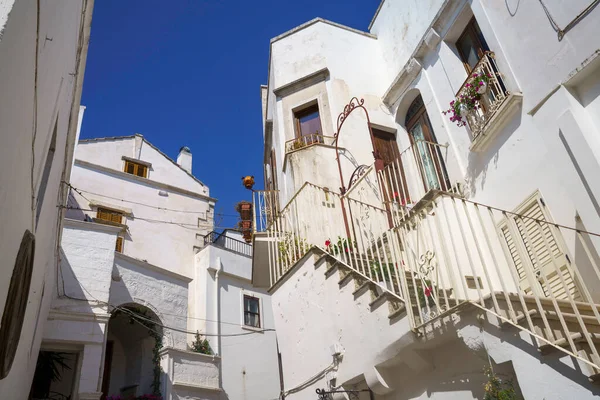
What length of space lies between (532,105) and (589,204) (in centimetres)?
183

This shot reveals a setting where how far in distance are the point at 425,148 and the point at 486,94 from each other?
194 centimetres

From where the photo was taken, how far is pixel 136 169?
70.3 feet

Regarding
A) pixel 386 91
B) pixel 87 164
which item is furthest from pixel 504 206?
pixel 87 164

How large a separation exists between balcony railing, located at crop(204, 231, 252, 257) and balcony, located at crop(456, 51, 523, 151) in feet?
45.6

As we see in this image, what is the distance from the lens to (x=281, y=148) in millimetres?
12977

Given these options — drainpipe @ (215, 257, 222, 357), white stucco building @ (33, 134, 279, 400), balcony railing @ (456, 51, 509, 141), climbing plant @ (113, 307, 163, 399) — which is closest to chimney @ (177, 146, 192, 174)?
white stucco building @ (33, 134, 279, 400)

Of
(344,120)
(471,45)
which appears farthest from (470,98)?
(344,120)

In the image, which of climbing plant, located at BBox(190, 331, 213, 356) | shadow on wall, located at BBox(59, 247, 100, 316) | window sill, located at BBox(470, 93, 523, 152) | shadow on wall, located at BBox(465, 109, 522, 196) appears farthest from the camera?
climbing plant, located at BBox(190, 331, 213, 356)

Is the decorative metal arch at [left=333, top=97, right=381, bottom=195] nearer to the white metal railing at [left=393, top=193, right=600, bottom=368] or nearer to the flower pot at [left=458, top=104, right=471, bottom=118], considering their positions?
the flower pot at [left=458, top=104, right=471, bottom=118]

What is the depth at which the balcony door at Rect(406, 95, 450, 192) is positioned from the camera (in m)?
9.76

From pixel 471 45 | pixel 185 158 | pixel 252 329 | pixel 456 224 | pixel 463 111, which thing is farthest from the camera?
pixel 185 158

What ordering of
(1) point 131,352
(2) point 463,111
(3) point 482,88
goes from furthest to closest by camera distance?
(1) point 131,352 → (2) point 463,111 → (3) point 482,88

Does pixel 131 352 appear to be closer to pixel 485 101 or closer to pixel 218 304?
pixel 218 304

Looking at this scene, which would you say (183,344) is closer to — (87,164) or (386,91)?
(87,164)
